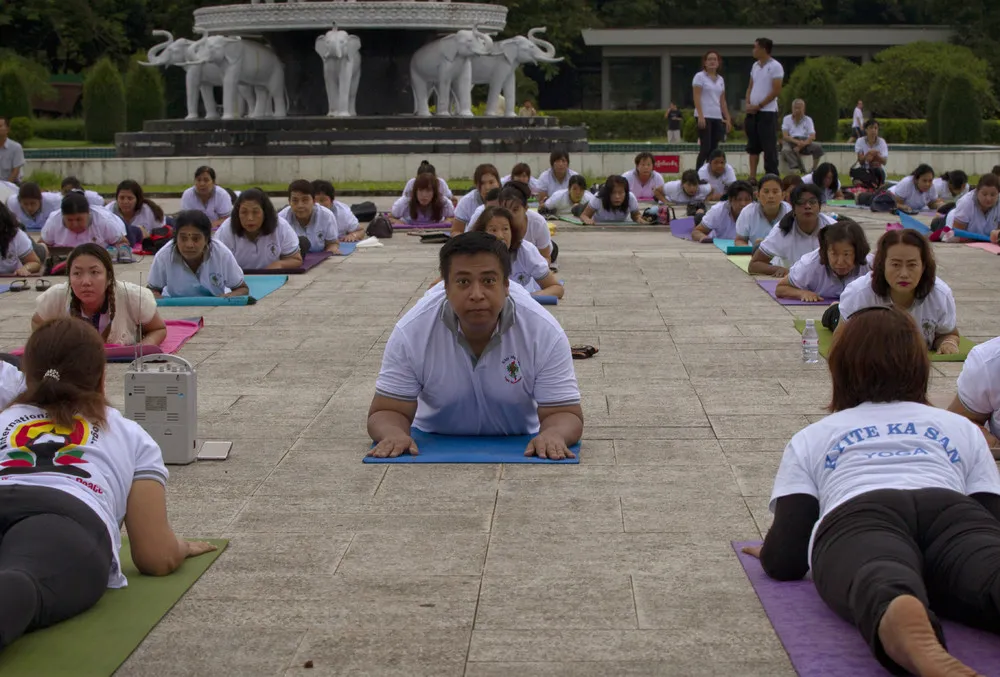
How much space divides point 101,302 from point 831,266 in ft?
18.4

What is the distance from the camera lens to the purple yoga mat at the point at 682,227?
19.6 m

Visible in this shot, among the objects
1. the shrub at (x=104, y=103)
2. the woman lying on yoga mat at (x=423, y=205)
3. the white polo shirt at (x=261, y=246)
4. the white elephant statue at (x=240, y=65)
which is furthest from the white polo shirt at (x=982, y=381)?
the shrub at (x=104, y=103)

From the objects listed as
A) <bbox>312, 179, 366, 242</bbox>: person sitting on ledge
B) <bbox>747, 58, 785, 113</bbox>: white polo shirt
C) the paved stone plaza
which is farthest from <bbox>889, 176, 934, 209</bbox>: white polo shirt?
the paved stone plaza

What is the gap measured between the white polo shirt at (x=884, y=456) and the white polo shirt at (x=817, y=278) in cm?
736

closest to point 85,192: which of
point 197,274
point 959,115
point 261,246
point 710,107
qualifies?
point 261,246

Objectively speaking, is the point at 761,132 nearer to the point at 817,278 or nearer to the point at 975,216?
the point at 975,216

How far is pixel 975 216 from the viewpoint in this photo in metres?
18.1

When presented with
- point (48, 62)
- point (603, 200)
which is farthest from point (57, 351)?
point (48, 62)

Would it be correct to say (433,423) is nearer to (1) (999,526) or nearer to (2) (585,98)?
(1) (999,526)

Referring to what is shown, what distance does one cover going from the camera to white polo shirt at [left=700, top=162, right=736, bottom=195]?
23.1m

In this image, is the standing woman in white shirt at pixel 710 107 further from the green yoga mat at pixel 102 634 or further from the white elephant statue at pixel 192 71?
the green yoga mat at pixel 102 634

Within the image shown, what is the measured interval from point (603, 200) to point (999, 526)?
16.2 meters

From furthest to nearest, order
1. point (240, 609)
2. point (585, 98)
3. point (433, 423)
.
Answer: point (585, 98) < point (433, 423) < point (240, 609)

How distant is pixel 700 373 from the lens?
32.6ft
